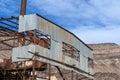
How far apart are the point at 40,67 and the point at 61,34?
336 centimetres

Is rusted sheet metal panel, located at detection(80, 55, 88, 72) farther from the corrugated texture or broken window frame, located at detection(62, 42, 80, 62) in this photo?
the corrugated texture

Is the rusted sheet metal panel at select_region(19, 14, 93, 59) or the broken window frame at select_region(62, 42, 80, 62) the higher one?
the rusted sheet metal panel at select_region(19, 14, 93, 59)

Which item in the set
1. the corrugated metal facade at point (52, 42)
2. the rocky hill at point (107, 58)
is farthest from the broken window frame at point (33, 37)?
the rocky hill at point (107, 58)

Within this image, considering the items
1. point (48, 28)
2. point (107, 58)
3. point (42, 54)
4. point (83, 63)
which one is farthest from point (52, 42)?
point (107, 58)

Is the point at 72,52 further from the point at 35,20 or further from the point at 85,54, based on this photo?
the point at 35,20

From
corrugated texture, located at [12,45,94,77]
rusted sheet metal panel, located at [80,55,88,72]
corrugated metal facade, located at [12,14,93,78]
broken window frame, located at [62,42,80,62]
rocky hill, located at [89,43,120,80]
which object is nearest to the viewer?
corrugated texture, located at [12,45,94,77]

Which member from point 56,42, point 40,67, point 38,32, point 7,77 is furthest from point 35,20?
point 7,77

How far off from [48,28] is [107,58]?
248 feet

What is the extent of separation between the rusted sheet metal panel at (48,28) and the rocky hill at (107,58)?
5807cm

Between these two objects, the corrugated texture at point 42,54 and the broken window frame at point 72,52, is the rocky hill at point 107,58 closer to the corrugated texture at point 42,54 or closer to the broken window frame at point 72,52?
the broken window frame at point 72,52

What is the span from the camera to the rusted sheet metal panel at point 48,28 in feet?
79.1

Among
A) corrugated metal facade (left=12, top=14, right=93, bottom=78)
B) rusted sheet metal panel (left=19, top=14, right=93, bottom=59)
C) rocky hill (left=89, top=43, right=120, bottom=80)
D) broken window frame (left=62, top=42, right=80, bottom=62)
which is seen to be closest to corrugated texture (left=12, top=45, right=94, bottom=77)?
corrugated metal facade (left=12, top=14, right=93, bottom=78)

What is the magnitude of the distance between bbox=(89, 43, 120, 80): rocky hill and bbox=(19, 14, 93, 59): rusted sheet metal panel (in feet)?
191

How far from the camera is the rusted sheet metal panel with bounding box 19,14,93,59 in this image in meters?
24.1
